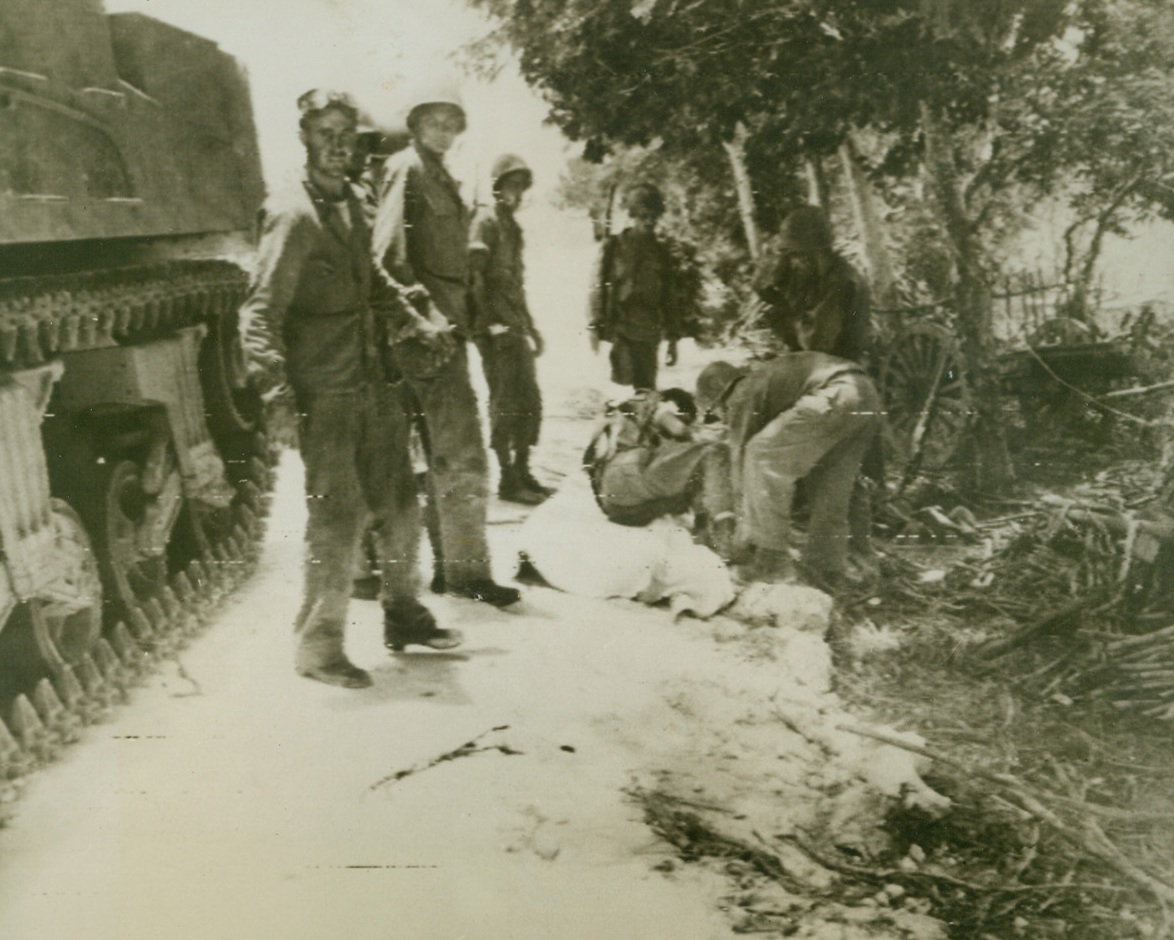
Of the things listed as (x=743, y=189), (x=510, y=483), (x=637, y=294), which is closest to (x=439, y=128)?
(x=637, y=294)

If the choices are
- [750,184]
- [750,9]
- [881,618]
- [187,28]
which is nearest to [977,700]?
[881,618]

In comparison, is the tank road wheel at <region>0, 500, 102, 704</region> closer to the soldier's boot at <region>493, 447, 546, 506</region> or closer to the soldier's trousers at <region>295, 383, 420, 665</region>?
the soldier's trousers at <region>295, 383, 420, 665</region>

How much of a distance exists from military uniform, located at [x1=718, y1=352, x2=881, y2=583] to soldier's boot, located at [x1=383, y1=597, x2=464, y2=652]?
0.78 metres

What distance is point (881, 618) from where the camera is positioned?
2670 mm

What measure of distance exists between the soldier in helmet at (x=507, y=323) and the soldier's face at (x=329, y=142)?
341 millimetres

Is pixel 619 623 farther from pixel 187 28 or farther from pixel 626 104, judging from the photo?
pixel 187 28

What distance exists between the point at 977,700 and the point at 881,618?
0.30 meters

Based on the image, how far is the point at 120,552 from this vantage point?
9.07 ft

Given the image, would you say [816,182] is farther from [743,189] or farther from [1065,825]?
[1065,825]

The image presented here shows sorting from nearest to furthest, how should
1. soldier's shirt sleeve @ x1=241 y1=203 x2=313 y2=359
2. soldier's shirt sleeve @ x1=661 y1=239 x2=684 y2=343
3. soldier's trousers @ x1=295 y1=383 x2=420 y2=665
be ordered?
soldier's shirt sleeve @ x1=241 y1=203 x2=313 y2=359, soldier's trousers @ x1=295 y1=383 x2=420 y2=665, soldier's shirt sleeve @ x1=661 y1=239 x2=684 y2=343

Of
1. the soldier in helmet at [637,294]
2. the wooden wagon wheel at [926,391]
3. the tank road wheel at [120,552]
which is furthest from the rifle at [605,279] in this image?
the tank road wheel at [120,552]

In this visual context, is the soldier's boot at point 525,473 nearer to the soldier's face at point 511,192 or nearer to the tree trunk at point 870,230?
the soldier's face at point 511,192

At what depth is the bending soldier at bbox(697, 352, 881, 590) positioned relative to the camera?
2637mm

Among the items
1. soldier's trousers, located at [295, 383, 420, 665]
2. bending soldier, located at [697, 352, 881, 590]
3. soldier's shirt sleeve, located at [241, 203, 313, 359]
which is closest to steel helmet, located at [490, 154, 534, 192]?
soldier's shirt sleeve, located at [241, 203, 313, 359]
